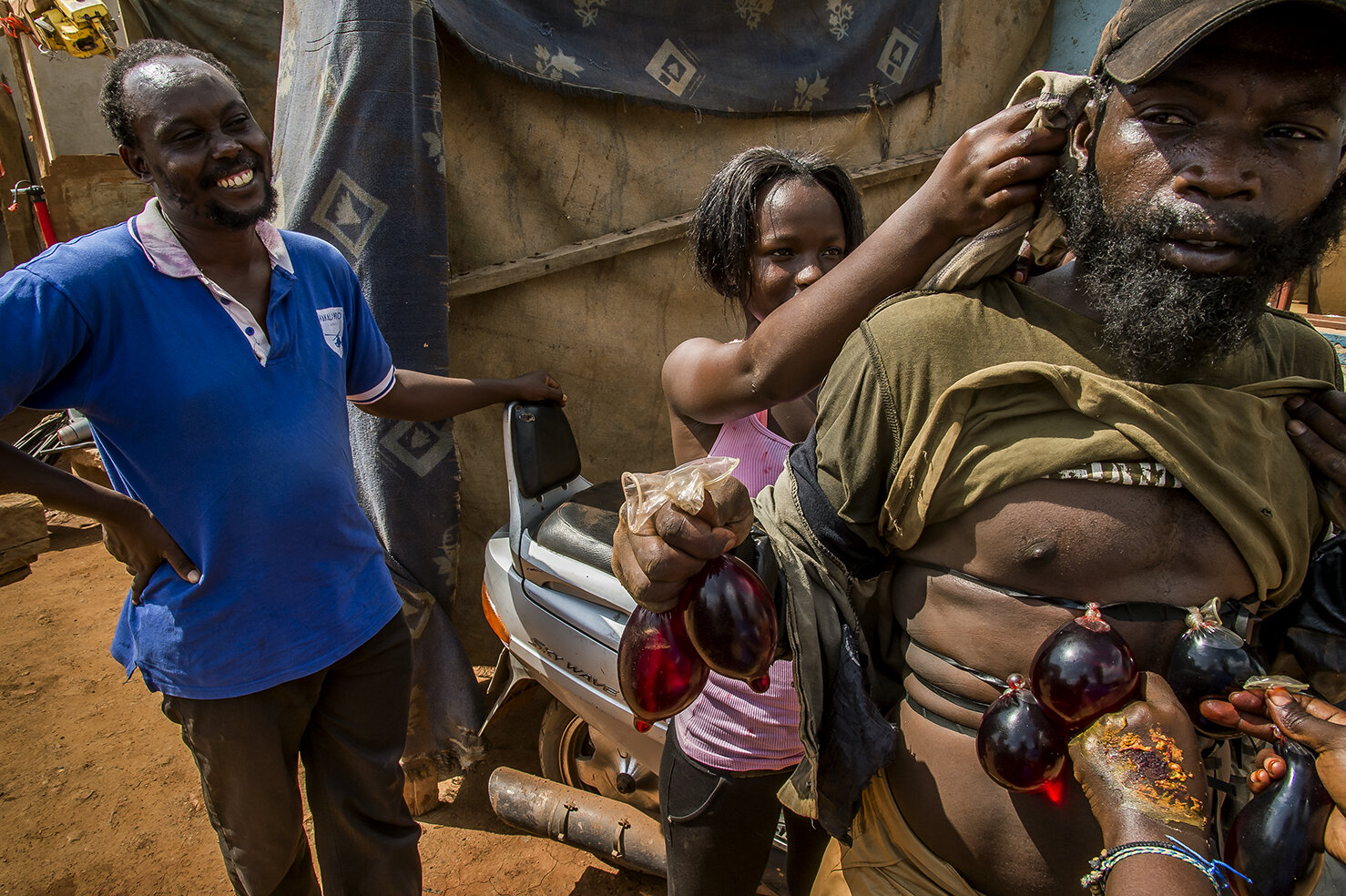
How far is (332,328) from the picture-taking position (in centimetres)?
222

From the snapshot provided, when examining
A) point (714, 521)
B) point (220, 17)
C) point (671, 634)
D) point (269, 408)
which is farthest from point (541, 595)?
point (220, 17)

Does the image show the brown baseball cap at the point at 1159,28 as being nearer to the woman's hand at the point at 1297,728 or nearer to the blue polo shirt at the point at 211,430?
the woman's hand at the point at 1297,728

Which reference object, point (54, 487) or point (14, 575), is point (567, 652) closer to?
point (54, 487)

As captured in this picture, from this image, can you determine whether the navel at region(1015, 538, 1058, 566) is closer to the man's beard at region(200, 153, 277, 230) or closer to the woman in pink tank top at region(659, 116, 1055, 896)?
the woman in pink tank top at region(659, 116, 1055, 896)

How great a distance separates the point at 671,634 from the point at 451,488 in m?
2.29

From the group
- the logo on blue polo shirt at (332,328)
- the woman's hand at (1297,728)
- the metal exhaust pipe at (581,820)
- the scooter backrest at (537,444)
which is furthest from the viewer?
the scooter backrest at (537,444)

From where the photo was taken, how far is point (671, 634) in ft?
4.04

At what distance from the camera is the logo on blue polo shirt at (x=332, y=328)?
7.20ft

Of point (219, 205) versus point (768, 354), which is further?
point (219, 205)

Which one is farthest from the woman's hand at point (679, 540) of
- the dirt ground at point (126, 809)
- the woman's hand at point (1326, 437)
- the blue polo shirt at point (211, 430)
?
the dirt ground at point (126, 809)

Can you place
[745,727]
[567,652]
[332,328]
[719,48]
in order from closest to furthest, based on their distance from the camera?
1. [745,727]
2. [332,328]
3. [567,652]
4. [719,48]

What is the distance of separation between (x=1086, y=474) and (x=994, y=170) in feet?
1.58

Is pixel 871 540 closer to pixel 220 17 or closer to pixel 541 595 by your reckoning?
pixel 541 595

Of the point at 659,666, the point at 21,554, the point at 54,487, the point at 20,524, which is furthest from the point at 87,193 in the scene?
the point at 659,666
